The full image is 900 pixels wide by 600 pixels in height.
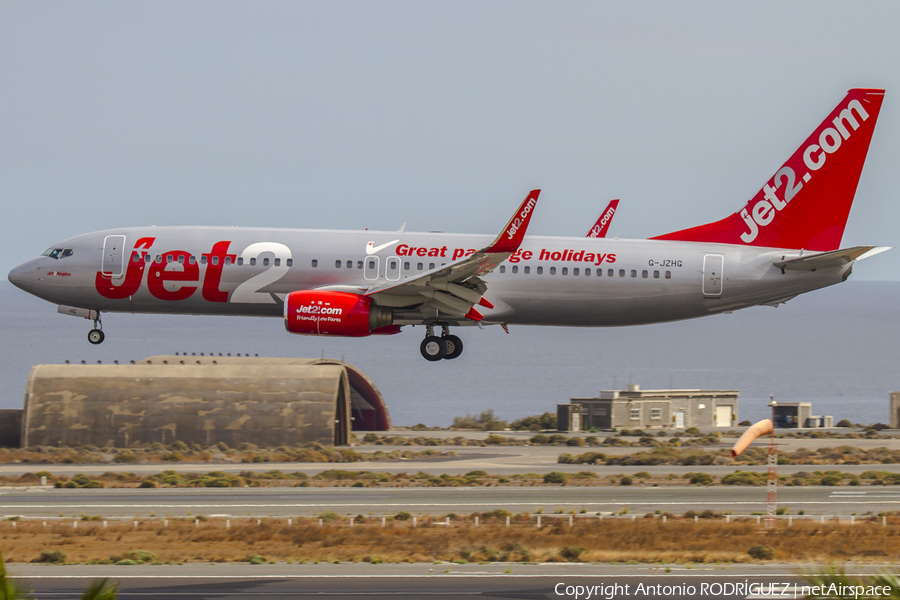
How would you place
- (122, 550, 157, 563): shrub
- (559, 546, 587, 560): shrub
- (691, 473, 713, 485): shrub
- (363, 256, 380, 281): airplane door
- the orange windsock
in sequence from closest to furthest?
the orange windsock → (122, 550, 157, 563): shrub → (559, 546, 587, 560): shrub → (363, 256, 380, 281): airplane door → (691, 473, 713, 485): shrub

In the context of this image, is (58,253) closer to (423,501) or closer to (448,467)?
(423,501)

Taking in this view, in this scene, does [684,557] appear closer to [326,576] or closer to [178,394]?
[326,576]

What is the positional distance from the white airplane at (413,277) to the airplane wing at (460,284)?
0.07 metres

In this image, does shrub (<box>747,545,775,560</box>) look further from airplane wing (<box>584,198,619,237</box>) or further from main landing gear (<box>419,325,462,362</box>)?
airplane wing (<box>584,198,619,237</box>)

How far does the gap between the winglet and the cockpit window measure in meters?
17.7

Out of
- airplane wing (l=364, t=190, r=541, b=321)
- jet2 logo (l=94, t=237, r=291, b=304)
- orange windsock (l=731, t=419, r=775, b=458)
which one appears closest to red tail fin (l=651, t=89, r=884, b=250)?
airplane wing (l=364, t=190, r=541, b=321)

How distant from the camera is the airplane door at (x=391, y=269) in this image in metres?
43.3

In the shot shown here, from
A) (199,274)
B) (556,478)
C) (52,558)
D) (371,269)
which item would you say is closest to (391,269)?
(371,269)

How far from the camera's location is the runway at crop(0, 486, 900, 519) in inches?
1618

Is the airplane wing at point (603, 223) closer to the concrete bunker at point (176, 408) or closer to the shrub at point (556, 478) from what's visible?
the shrub at point (556, 478)

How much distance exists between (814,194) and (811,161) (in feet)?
5.29

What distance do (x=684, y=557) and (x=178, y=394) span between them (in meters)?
37.8

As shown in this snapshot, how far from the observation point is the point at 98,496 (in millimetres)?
46156

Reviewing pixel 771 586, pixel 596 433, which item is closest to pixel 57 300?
pixel 771 586
